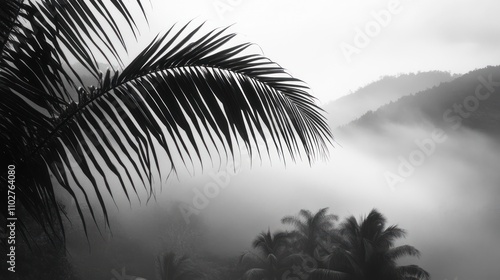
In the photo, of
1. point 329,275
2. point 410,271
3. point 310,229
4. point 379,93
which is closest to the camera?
point 329,275

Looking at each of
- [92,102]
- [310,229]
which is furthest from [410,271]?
[92,102]

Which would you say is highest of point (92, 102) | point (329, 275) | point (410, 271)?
point (92, 102)

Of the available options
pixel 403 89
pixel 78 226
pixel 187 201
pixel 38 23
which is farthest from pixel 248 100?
pixel 403 89

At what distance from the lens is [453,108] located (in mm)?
89688

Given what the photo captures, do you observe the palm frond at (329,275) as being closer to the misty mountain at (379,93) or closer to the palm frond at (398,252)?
the palm frond at (398,252)

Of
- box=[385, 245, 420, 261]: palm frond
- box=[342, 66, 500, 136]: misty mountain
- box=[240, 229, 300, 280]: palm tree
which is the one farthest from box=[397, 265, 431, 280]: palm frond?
box=[342, 66, 500, 136]: misty mountain

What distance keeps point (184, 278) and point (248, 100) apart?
30.1m

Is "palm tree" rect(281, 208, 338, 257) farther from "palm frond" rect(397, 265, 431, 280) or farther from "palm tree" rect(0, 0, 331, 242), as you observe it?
"palm tree" rect(0, 0, 331, 242)

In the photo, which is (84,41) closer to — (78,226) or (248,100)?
(248,100)

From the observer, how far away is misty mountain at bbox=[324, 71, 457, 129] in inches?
5458

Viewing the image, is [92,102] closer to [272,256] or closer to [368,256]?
[368,256]

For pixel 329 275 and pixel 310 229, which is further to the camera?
pixel 310 229

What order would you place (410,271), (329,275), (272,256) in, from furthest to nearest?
(272,256), (410,271), (329,275)

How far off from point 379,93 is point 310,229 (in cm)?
12312
